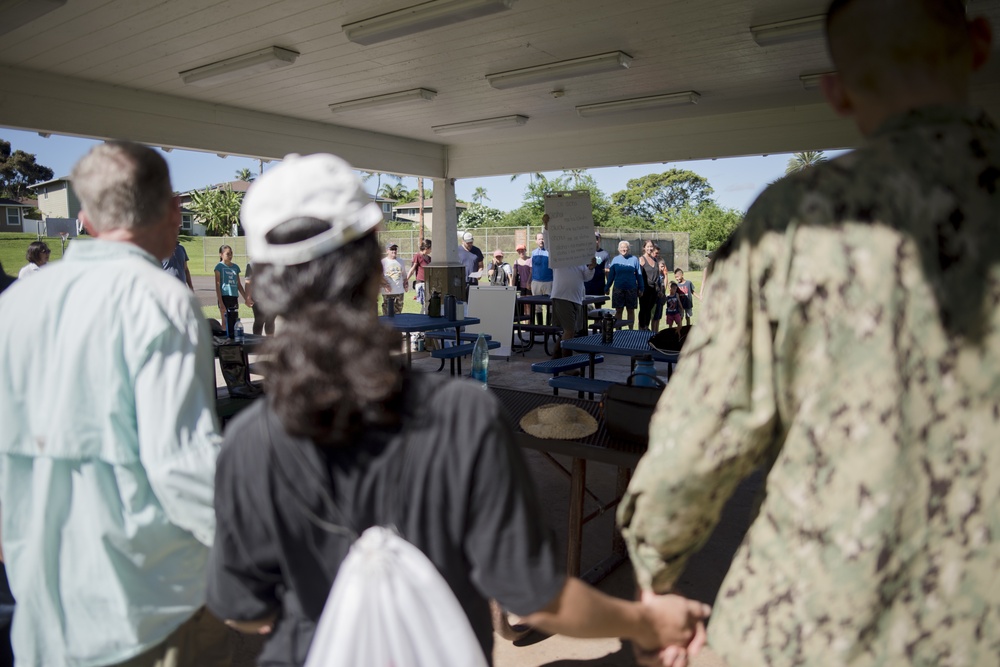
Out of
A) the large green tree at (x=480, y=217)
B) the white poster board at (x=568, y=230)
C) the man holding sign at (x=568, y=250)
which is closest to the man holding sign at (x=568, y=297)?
the man holding sign at (x=568, y=250)

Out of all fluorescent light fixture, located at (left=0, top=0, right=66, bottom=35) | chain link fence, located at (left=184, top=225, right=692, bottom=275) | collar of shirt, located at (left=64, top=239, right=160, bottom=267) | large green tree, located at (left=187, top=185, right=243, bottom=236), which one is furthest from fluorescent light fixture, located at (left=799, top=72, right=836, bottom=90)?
large green tree, located at (left=187, top=185, right=243, bottom=236)

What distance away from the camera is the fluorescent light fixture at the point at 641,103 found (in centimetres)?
770

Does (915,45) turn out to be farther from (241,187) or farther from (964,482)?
(241,187)

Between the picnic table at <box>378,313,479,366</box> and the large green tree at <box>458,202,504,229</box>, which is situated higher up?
the large green tree at <box>458,202,504,229</box>

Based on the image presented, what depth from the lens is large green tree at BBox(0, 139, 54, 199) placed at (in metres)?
50.2

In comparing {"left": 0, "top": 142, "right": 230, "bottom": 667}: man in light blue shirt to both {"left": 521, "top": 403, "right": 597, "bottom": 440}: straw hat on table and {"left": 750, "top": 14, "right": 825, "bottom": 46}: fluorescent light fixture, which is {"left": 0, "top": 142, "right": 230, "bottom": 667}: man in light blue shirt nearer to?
{"left": 521, "top": 403, "right": 597, "bottom": 440}: straw hat on table

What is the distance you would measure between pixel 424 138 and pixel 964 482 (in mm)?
10775

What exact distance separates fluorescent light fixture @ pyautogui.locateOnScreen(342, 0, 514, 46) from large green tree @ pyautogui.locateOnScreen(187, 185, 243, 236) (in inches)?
1866

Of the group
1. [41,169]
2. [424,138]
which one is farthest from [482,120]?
[41,169]

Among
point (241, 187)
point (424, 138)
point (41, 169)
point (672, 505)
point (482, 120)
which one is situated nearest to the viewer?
point (672, 505)

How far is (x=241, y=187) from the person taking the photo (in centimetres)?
6975

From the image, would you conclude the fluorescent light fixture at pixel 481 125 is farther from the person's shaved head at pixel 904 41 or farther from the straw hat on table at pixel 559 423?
the person's shaved head at pixel 904 41

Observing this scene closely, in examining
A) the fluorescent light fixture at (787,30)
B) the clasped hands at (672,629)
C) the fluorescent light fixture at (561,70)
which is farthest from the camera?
the fluorescent light fixture at (561,70)

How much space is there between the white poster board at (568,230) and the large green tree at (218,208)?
1795 inches
